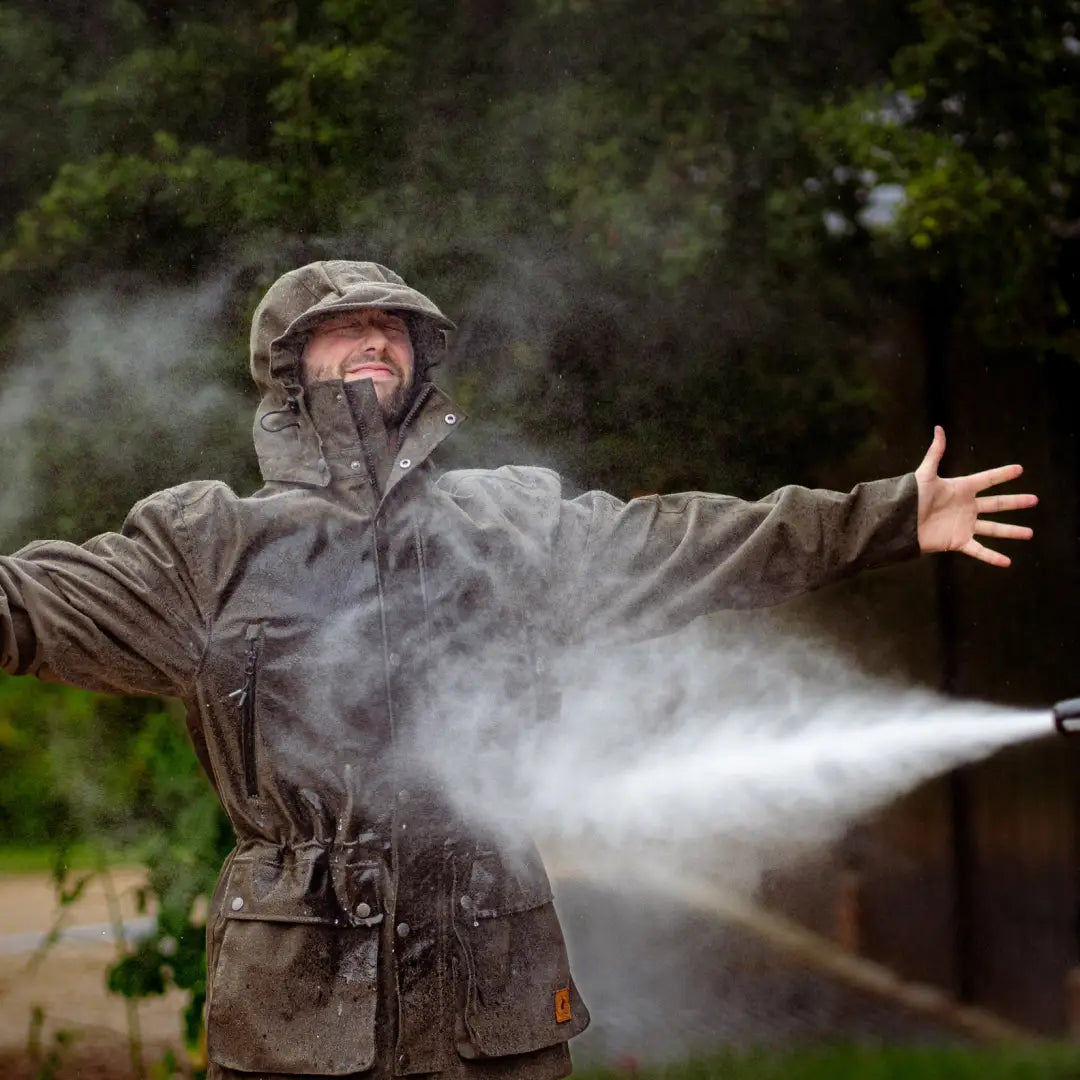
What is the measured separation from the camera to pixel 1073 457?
167 inches

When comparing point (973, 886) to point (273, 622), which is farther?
point (973, 886)

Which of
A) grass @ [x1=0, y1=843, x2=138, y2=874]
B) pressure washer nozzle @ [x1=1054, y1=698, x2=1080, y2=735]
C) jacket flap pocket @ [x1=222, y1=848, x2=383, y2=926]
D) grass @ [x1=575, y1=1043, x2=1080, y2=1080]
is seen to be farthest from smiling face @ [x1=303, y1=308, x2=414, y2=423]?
grass @ [x1=575, y1=1043, x2=1080, y2=1080]

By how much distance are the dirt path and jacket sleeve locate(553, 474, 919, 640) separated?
5.79ft

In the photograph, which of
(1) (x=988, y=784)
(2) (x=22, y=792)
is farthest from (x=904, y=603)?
(2) (x=22, y=792)

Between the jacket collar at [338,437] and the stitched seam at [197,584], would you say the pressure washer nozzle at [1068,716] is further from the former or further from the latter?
the stitched seam at [197,584]

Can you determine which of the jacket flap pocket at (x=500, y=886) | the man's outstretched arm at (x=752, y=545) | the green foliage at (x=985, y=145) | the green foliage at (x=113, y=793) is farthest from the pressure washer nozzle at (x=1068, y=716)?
the green foliage at (x=113, y=793)

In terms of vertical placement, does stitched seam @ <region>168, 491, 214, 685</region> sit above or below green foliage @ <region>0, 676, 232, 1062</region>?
above

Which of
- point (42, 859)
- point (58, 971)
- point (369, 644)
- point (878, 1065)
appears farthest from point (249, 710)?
point (878, 1065)

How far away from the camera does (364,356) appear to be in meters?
2.83

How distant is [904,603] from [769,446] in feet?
2.19

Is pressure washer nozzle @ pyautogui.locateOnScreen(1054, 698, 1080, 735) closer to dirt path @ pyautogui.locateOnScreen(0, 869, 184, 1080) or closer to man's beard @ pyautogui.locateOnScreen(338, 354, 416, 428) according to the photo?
man's beard @ pyautogui.locateOnScreen(338, 354, 416, 428)

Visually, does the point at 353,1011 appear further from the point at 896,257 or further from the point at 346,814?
the point at 896,257

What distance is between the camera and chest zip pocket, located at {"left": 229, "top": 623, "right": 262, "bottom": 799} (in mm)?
2555

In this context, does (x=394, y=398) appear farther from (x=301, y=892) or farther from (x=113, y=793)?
(x=113, y=793)
